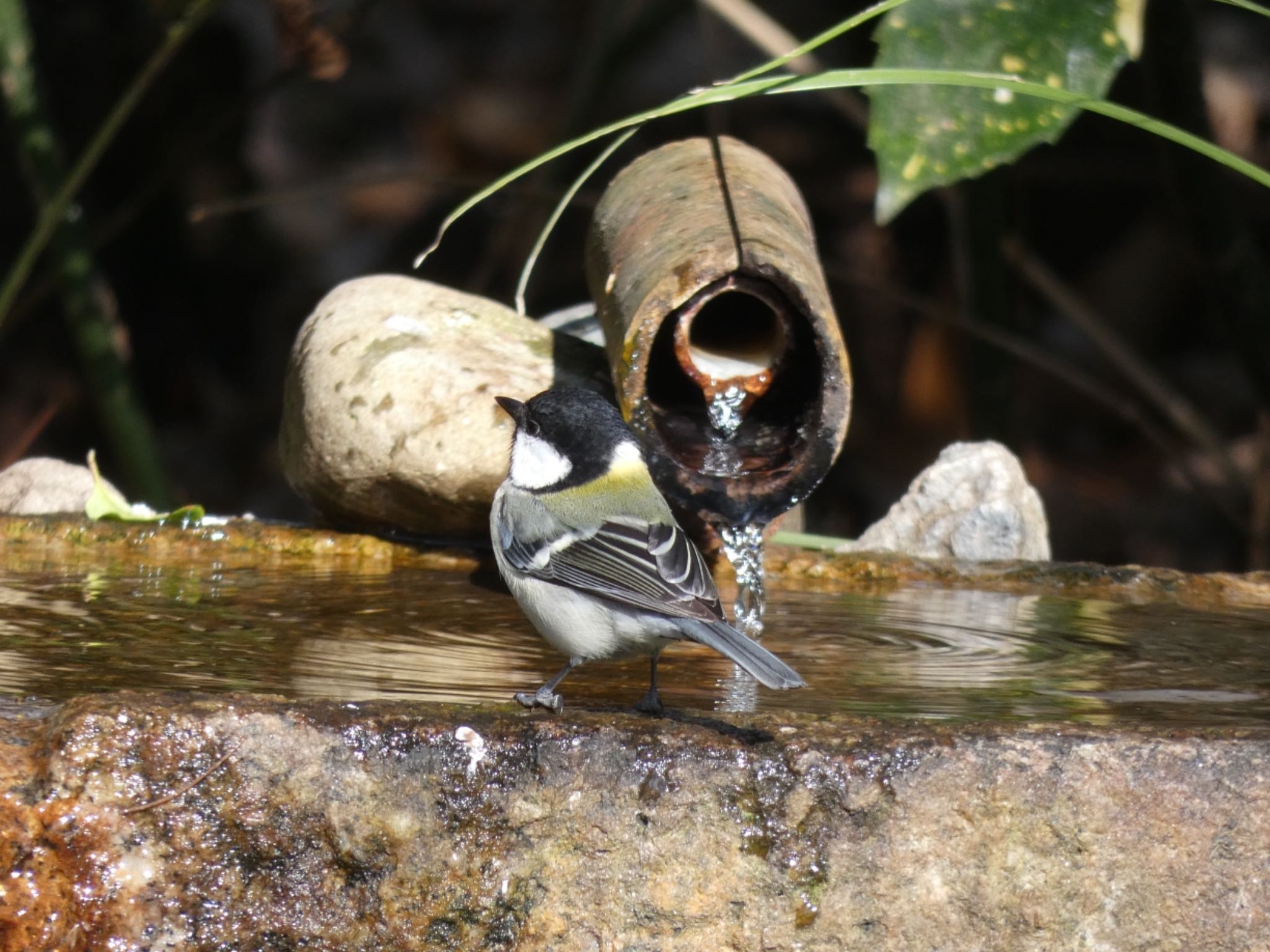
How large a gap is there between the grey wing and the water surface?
6.5 inches

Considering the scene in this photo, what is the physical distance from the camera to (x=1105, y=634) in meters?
3.14

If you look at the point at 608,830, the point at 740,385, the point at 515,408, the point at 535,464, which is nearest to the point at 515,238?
the point at 740,385

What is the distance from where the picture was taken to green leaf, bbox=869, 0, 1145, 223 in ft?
4.63

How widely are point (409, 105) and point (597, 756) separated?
7932 millimetres

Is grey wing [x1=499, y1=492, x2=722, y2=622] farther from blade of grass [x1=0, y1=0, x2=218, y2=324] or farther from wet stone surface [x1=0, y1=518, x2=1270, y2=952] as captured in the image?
blade of grass [x1=0, y1=0, x2=218, y2=324]

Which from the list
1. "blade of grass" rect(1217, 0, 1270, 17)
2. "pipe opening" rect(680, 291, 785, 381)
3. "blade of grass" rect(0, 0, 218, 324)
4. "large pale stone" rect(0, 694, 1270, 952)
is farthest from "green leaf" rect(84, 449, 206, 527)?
"blade of grass" rect(1217, 0, 1270, 17)

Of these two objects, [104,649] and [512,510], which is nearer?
[104,649]

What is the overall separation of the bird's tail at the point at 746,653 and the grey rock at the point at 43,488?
7.22 feet

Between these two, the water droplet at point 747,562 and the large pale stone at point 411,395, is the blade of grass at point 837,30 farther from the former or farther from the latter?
the large pale stone at point 411,395

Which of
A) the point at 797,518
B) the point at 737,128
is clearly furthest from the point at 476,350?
the point at 737,128

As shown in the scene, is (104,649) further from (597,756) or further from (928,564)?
(928,564)

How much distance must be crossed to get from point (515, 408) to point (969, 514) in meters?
1.30

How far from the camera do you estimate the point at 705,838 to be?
201 centimetres

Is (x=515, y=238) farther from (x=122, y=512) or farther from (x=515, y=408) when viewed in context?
(x=515, y=408)
